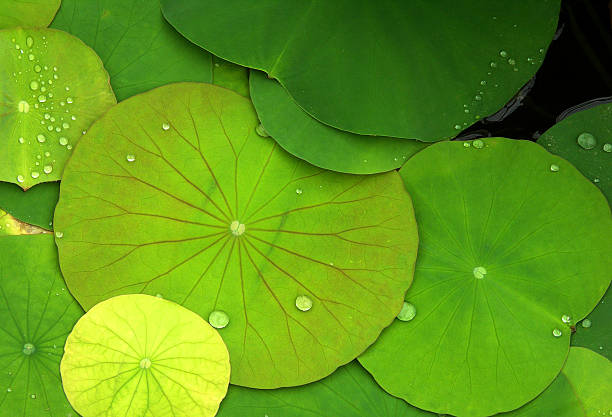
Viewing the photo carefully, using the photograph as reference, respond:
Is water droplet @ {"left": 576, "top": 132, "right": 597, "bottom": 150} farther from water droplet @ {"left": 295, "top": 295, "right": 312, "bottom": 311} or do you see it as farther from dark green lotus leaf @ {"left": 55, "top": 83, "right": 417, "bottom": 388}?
water droplet @ {"left": 295, "top": 295, "right": 312, "bottom": 311}

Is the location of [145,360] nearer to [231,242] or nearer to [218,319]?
[218,319]

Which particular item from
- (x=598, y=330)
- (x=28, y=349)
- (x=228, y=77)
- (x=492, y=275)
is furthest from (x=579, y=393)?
(x=28, y=349)

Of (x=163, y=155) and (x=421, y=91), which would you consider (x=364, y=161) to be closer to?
(x=421, y=91)

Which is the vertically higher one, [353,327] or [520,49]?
[520,49]

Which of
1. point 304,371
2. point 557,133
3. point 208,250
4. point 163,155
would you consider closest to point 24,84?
point 163,155

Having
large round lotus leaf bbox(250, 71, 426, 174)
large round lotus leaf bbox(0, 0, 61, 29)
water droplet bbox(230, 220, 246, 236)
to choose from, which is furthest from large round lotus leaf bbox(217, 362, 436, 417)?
large round lotus leaf bbox(0, 0, 61, 29)

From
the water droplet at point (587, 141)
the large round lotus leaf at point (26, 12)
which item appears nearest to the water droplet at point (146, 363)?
the large round lotus leaf at point (26, 12)

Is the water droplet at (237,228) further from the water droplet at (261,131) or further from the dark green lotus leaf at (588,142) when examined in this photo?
the dark green lotus leaf at (588,142)

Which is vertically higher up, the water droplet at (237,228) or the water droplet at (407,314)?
the water droplet at (407,314)
